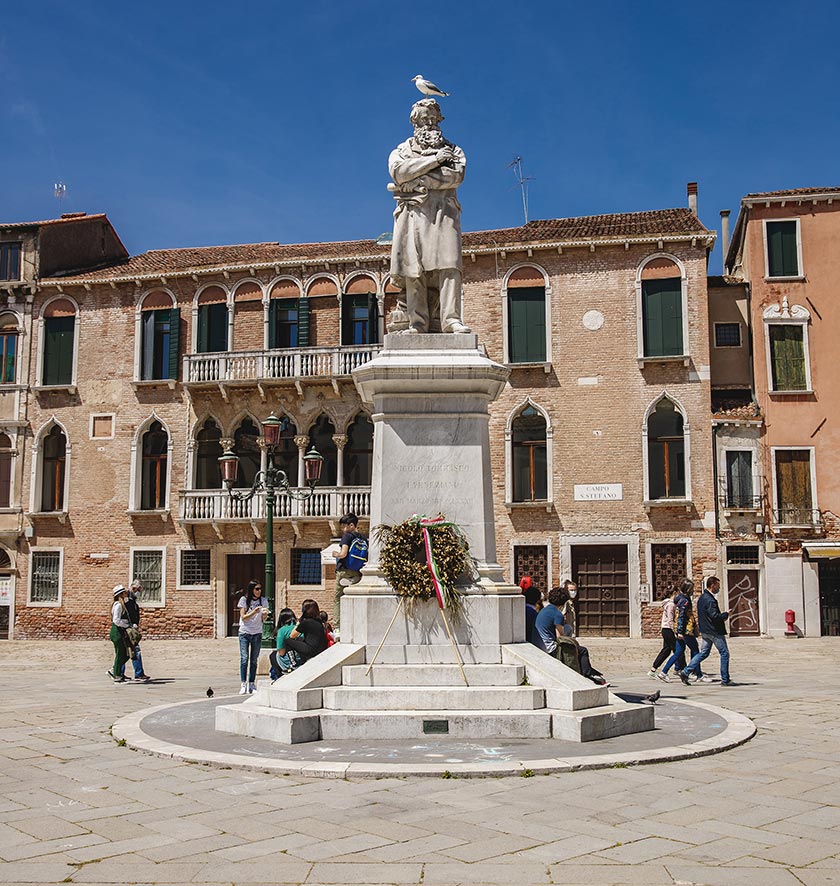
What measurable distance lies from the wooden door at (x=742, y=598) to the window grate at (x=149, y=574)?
16522mm

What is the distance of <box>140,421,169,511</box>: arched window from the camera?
30.4 m

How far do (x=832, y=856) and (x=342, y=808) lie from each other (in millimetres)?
2780

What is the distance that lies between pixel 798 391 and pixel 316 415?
549 inches

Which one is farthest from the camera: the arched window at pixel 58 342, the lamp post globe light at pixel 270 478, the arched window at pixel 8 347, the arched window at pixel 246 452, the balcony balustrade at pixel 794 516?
the arched window at pixel 8 347

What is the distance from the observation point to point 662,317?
28125mm

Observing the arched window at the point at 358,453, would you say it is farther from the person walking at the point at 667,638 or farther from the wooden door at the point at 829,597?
the person walking at the point at 667,638

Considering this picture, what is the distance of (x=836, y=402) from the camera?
2781 cm

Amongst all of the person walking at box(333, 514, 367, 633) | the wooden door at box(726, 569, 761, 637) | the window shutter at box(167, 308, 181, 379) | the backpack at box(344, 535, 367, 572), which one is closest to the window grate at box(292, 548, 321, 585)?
the window shutter at box(167, 308, 181, 379)

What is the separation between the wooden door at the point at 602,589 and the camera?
1073 inches

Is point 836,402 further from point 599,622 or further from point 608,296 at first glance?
point 599,622

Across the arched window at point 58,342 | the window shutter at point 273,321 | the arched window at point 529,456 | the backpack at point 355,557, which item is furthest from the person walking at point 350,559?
the arched window at point 58,342

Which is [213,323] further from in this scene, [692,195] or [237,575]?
[692,195]

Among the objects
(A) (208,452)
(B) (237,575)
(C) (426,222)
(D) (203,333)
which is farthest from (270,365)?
(C) (426,222)

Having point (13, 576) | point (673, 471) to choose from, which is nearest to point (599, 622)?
point (673, 471)
